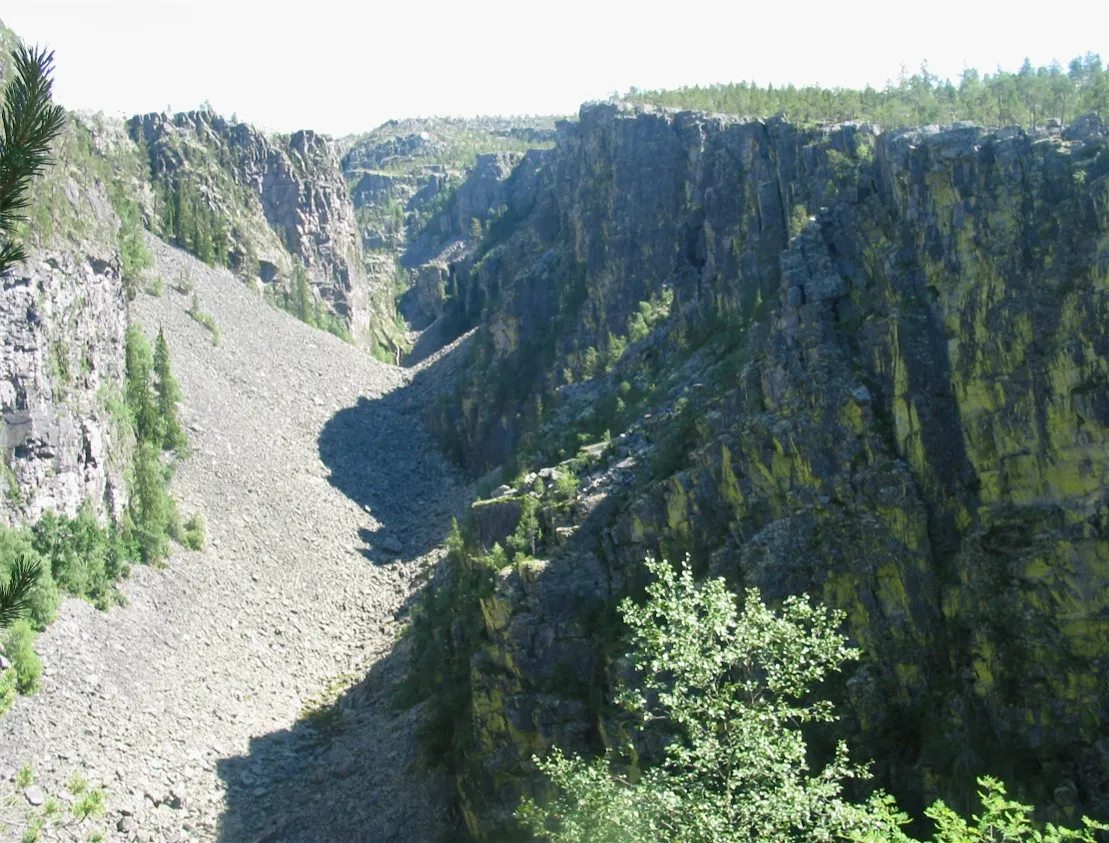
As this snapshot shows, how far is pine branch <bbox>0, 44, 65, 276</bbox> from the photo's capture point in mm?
9914

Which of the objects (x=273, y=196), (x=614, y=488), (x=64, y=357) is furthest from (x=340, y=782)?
(x=273, y=196)

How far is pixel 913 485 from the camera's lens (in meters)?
37.5

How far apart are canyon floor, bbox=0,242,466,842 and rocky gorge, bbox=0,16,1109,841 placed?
0.65 feet

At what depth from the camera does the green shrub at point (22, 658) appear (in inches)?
1793

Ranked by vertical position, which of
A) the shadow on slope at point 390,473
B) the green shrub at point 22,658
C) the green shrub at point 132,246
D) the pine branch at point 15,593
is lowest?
the shadow on slope at point 390,473

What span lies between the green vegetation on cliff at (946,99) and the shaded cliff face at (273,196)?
43482 mm

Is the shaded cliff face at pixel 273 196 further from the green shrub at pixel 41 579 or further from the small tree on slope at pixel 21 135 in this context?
the small tree on slope at pixel 21 135

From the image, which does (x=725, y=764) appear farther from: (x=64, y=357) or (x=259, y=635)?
(x=64, y=357)

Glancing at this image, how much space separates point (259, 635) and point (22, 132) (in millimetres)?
52371

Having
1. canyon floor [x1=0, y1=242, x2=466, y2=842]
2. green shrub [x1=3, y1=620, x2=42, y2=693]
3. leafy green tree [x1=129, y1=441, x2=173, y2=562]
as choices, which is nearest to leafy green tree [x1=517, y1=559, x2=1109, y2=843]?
canyon floor [x1=0, y1=242, x2=466, y2=842]

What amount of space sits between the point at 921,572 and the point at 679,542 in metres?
8.41

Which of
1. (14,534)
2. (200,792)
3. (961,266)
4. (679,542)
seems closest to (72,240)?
(14,534)

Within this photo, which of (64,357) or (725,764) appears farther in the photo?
(64,357)

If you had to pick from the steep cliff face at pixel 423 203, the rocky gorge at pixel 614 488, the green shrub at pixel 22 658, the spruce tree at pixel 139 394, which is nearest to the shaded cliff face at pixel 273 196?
the steep cliff face at pixel 423 203
